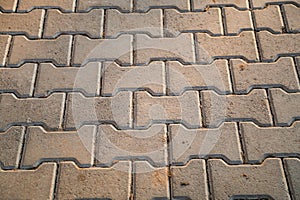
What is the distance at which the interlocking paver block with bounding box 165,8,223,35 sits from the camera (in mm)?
2330

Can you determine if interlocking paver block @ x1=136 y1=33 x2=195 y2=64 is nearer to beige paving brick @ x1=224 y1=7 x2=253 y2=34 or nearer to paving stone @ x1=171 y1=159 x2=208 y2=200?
beige paving brick @ x1=224 y1=7 x2=253 y2=34

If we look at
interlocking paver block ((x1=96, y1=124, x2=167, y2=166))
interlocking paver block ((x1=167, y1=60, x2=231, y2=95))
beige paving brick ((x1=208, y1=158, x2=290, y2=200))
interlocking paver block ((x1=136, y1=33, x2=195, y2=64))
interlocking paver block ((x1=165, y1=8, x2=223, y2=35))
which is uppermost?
interlocking paver block ((x1=165, y1=8, x2=223, y2=35))

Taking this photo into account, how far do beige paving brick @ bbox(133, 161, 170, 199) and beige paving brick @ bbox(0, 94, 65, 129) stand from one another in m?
0.53

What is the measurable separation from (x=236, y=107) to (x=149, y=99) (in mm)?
500

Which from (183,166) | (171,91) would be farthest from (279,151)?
(171,91)

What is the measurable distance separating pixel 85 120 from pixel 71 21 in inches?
29.7

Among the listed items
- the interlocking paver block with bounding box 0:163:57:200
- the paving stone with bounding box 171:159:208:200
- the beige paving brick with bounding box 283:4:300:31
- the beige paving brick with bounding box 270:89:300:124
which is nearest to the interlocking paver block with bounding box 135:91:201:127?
the paving stone with bounding box 171:159:208:200

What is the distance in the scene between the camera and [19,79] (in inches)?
84.9

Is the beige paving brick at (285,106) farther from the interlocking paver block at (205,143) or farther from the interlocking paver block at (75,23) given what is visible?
the interlocking paver block at (75,23)

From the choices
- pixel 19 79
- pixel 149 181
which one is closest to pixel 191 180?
pixel 149 181

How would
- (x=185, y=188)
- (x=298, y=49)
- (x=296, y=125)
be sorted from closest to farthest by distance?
(x=185, y=188), (x=296, y=125), (x=298, y=49)

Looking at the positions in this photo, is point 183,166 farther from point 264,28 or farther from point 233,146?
point 264,28

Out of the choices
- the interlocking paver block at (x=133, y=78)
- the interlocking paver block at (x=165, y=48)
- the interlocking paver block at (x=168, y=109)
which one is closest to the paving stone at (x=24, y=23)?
the interlocking paver block at (x=133, y=78)

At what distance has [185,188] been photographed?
1.81 m
